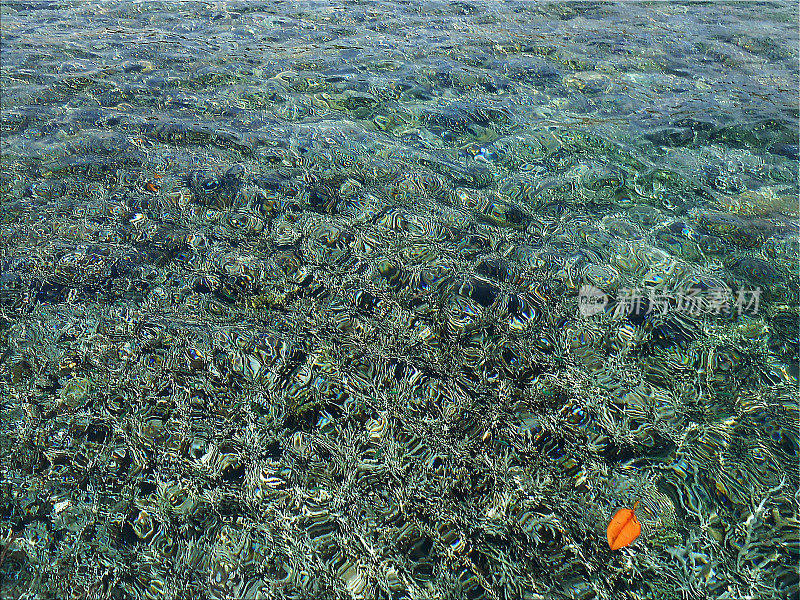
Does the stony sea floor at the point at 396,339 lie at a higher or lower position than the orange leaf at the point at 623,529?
higher

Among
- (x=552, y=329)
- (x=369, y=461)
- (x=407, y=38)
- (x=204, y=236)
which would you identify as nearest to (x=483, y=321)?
(x=552, y=329)

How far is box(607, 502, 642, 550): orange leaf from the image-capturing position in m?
1.54

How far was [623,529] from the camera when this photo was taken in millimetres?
1559

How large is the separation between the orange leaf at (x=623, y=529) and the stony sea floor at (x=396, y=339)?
0.09ft

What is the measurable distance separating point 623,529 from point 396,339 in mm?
1082

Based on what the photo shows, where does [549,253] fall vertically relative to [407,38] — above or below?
below

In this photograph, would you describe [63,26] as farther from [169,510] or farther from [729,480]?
[729,480]

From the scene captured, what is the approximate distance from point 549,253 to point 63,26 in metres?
5.98

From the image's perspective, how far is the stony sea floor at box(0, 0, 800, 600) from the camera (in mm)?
1519

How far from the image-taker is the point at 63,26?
218 inches

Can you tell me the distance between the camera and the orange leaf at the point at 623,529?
1.54m

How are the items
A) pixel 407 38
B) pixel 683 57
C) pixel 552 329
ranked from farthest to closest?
1. pixel 407 38
2. pixel 683 57
3. pixel 552 329

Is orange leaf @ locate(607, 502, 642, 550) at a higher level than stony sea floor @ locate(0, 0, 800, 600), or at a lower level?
lower

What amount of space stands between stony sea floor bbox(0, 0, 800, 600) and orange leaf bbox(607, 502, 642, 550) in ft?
0.09
